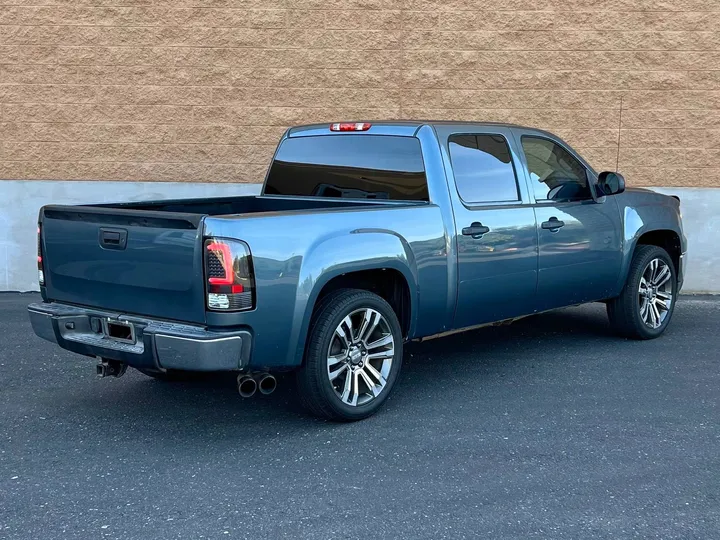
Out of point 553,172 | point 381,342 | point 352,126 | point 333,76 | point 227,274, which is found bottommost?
point 381,342

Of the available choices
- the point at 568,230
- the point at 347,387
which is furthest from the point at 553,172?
the point at 347,387

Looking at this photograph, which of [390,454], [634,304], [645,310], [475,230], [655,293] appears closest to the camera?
[390,454]

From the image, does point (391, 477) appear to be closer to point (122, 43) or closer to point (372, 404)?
point (372, 404)

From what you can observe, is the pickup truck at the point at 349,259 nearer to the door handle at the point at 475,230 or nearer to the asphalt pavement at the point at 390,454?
the door handle at the point at 475,230

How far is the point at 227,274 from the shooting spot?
469cm

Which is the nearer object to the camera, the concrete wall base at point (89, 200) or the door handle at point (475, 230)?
Answer: the door handle at point (475, 230)

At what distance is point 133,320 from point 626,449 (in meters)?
2.87

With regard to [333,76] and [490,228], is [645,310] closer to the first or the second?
[490,228]

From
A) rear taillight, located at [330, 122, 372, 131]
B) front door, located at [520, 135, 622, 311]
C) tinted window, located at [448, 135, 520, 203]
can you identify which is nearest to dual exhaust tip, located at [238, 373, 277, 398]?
tinted window, located at [448, 135, 520, 203]

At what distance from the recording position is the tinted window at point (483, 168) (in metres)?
6.20

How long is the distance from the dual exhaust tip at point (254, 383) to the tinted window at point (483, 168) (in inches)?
76.6

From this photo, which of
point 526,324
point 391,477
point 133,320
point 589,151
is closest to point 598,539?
point 391,477

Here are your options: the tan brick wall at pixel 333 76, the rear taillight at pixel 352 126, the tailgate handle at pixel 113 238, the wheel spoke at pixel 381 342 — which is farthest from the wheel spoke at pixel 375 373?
the tan brick wall at pixel 333 76

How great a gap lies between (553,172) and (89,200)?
5.96 meters
